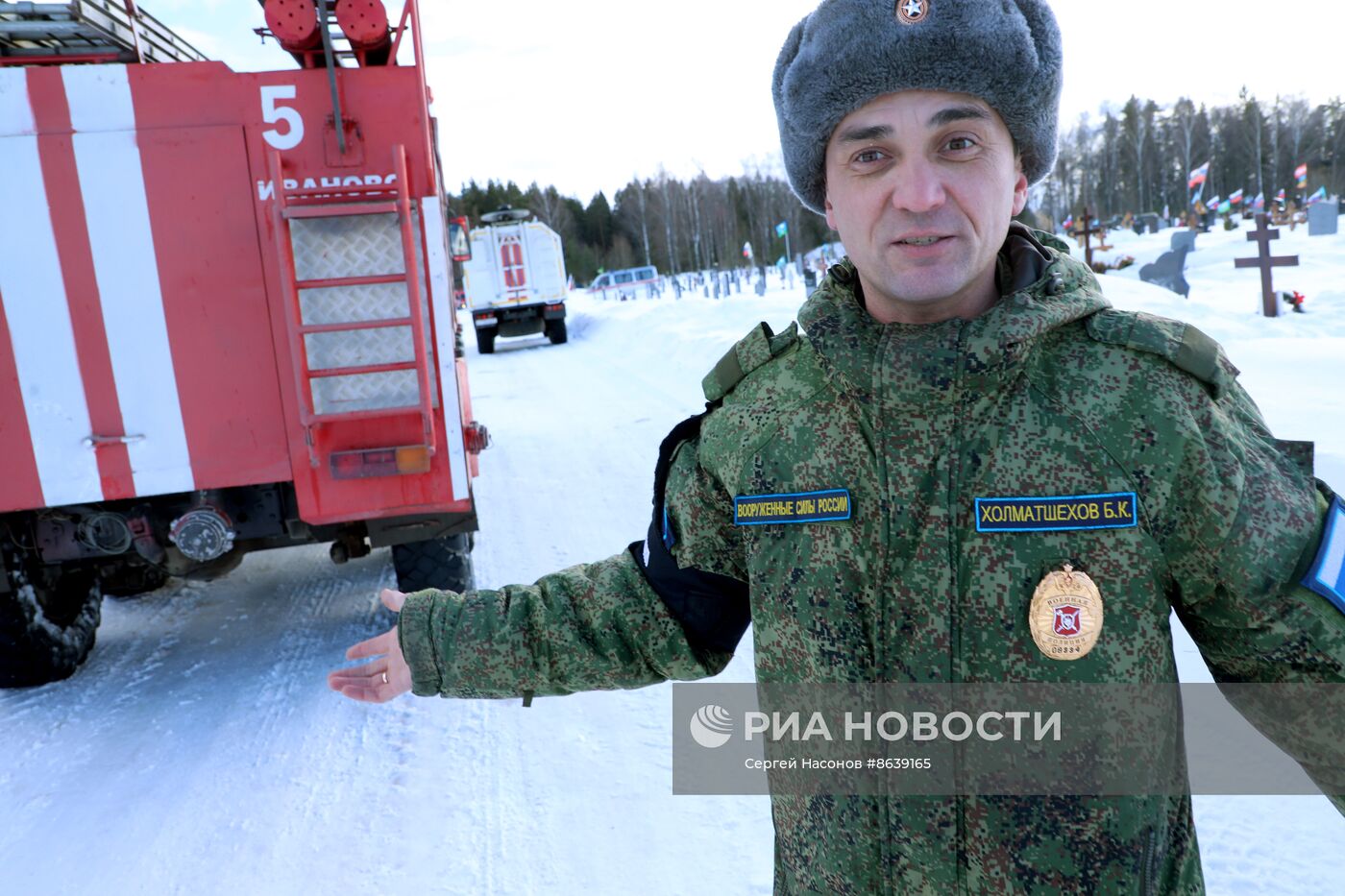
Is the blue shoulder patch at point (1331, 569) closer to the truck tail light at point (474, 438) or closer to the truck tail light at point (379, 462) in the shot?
the truck tail light at point (379, 462)

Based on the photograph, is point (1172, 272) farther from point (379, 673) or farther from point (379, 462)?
point (379, 673)

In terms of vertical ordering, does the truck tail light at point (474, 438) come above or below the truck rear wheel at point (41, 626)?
above

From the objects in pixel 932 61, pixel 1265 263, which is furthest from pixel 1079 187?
pixel 932 61

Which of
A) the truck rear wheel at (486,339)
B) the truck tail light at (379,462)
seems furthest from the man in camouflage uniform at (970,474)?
the truck rear wheel at (486,339)

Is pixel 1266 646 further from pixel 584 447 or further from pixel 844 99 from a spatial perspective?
pixel 584 447

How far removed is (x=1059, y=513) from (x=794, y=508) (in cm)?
33

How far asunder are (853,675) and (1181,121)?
208 feet

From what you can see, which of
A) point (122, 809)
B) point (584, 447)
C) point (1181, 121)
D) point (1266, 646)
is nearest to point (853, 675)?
point (1266, 646)

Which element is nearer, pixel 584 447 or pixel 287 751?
pixel 287 751

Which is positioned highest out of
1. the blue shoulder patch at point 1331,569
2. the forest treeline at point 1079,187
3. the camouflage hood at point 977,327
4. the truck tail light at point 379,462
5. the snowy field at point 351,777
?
the forest treeline at point 1079,187

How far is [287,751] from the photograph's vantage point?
3.22 metres

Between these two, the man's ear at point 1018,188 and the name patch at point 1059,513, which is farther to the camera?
the man's ear at point 1018,188

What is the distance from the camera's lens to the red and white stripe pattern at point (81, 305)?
308 centimetres

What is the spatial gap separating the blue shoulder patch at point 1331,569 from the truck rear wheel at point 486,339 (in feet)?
57.8
